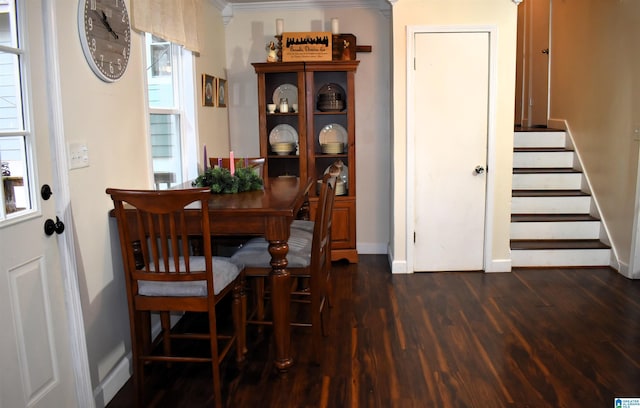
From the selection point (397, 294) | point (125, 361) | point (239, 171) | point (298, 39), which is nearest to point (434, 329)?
point (397, 294)

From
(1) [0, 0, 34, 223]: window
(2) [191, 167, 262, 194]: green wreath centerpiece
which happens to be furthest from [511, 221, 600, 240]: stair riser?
(1) [0, 0, 34, 223]: window

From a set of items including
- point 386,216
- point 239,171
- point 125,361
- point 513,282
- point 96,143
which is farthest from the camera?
point 386,216

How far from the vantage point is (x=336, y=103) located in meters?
5.08

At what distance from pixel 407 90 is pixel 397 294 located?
1.69 m

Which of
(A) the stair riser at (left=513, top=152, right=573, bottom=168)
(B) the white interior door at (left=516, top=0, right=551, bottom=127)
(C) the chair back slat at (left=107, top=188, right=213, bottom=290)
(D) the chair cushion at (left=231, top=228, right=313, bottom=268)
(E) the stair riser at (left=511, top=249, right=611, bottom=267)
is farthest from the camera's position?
(B) the white interior door at (left=516, top=0, right=551, bottom=127)

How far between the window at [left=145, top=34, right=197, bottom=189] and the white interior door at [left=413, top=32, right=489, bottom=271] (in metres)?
1.85

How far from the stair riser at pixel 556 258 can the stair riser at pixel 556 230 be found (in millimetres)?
277

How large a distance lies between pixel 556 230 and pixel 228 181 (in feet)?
10.8

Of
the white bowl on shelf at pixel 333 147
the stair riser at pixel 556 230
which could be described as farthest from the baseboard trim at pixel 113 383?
the stair riser at pixel 556 230

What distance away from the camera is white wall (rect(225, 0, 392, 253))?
5.23 m

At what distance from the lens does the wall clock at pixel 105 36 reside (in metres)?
2.56

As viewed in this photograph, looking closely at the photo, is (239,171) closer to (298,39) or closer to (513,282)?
(298,39)

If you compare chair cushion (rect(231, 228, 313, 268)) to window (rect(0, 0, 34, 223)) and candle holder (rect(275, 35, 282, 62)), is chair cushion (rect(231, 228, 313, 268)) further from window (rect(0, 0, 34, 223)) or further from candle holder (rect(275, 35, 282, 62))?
candle holder (rect(275, 35, 282, 62))

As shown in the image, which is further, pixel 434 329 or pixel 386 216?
pixel 386 216
